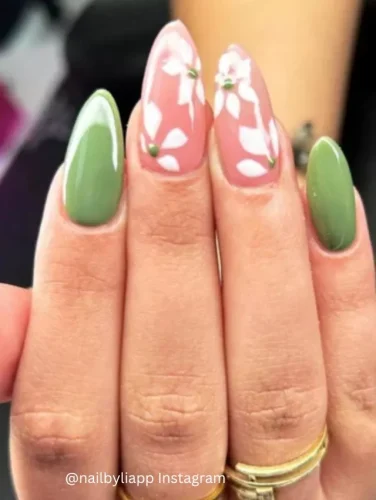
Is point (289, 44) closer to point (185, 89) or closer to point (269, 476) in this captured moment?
point (185, 89)

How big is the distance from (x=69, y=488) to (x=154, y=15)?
0.62 metres

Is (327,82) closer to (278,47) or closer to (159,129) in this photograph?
(278,47)

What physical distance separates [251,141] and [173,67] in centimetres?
7

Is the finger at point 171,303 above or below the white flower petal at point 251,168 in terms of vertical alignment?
below

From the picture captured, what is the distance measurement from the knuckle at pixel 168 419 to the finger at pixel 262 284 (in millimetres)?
30

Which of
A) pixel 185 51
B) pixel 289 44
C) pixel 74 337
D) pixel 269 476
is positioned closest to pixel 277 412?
pixel 269 476

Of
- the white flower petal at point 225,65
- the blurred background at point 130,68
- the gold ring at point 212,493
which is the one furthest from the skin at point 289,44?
the gold ring at point 212,493

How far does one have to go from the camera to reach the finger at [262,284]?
460mm

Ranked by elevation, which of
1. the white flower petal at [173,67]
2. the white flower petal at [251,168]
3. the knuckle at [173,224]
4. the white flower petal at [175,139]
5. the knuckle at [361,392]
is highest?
the white flower petal at [173,67]

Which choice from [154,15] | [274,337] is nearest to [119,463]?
[274,337]

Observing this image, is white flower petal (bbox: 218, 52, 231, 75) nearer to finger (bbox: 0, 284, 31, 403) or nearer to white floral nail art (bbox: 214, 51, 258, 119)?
white floral nail art (bbox: 214, 51, 258, 119)

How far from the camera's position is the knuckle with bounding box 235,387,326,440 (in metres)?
0.49

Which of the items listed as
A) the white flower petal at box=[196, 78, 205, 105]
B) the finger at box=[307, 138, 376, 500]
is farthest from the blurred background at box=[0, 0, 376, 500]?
the white flower petal at box=[196, 78, 205, 105]

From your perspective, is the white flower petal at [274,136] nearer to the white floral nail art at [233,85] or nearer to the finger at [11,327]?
the white floral nail art at [233,85]
